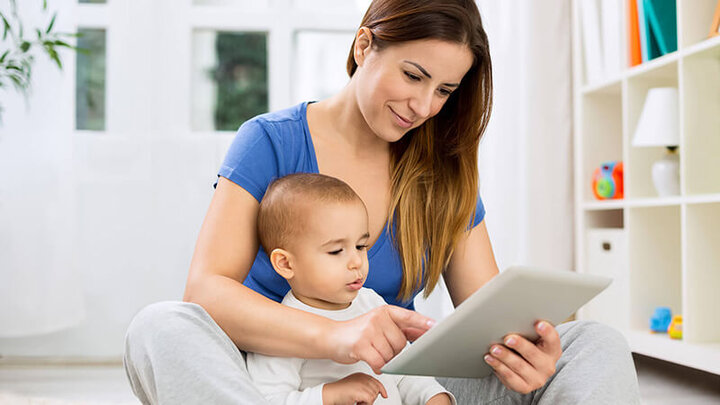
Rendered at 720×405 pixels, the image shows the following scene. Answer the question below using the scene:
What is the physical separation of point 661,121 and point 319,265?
149 centimetres

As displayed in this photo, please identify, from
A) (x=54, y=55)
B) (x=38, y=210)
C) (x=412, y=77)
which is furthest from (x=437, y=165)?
(x=38, y=210)

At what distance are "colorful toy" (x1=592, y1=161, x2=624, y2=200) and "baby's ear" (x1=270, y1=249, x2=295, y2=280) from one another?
166 centimetres

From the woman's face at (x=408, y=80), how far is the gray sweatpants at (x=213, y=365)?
0.44 meters

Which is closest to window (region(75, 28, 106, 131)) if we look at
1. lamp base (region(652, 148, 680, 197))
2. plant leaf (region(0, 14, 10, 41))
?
plant leaf (region(0, 14, 10, 41))

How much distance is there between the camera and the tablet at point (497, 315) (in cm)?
76

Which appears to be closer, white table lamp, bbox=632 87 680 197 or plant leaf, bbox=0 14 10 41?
white table lamp, bbox=632 87 680 197

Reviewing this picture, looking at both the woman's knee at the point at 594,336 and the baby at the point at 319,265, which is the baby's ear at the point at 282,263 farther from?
the woman's knee at the point at 594,336

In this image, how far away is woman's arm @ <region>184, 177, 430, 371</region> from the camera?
2.97ft

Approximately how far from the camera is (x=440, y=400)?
1.04m

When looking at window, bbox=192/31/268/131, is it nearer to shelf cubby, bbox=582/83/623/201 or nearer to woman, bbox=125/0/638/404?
shelf cubby, bbox=582/83/623/201

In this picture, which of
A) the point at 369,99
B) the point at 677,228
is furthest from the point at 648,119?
the point at 369,99

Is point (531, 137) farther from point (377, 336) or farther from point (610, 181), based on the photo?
point (377, 336)

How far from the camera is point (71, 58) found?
266cm

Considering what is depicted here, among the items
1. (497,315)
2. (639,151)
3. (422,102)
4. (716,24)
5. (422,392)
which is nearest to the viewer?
(497,315)
